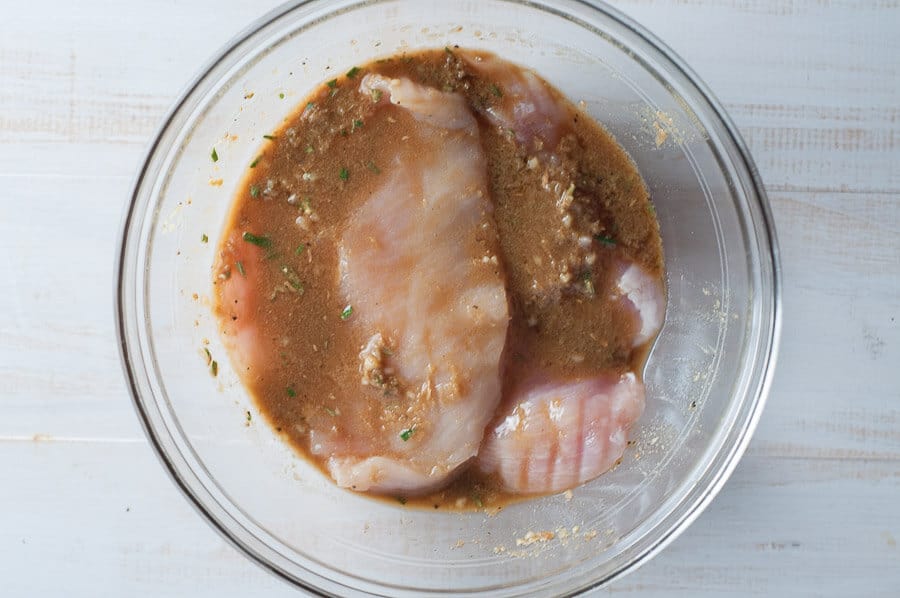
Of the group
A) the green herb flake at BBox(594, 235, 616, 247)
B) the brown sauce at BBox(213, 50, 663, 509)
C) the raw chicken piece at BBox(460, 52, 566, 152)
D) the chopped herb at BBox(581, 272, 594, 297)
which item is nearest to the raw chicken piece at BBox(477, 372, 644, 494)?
the brown sauce at BBox(213, 50, 663, 509)

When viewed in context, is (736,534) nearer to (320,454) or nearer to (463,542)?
(463,542)

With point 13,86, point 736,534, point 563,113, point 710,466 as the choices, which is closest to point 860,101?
point 563,113

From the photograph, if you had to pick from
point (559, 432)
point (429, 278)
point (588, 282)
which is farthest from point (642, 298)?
point (429, 278)

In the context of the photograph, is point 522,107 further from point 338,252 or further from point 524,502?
point 524,502

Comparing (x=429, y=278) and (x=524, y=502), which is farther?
(x=524, y=502)

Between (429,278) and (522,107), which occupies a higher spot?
(522,107)

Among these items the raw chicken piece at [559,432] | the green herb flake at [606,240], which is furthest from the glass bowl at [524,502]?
the green herb flake at [606,240]

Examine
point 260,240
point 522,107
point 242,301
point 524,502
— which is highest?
point 522,107

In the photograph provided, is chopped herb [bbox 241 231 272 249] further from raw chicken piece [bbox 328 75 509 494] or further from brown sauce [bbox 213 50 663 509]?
raw chicken piece [bbox 328 75 509 494]
